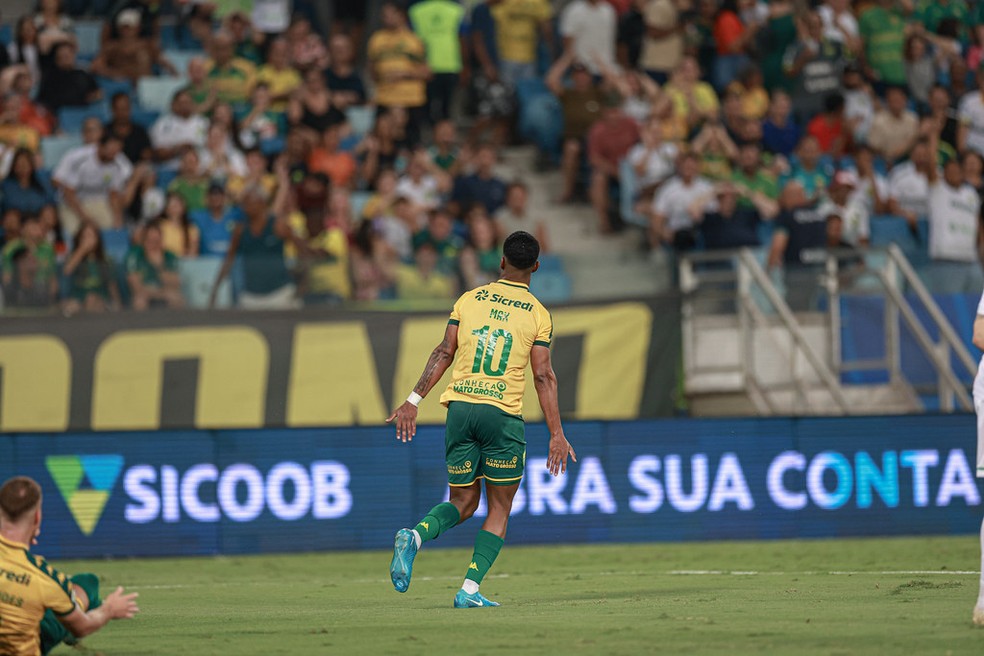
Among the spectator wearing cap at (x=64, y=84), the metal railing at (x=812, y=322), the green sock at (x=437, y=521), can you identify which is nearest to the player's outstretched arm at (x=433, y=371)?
the green sock at (x=437, y=521)

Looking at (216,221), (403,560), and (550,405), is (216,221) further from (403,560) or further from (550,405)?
(403,560)

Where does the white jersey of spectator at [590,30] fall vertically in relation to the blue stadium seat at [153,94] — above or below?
above

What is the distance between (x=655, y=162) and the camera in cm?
2108

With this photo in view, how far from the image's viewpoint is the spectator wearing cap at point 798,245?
18.4m

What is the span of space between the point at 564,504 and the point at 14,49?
993 centimetres

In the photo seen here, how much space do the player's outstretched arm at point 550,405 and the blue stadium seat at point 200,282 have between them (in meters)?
8.28

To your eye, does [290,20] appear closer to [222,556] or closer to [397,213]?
[397,213]

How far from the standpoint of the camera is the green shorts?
10242 millimetres

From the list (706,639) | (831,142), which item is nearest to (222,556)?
(706,639)

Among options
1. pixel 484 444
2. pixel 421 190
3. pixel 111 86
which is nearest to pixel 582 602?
pixel 484 444

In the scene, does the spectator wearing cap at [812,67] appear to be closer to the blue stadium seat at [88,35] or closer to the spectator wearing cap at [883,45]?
the spectator wearing cap at [883,45]

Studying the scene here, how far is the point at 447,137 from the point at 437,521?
12.0 meters

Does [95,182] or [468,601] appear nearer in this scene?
[468,601]

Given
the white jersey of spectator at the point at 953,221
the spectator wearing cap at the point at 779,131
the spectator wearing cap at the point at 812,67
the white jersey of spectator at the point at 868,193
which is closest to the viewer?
the white jersey of spectator at the point at 953,221
